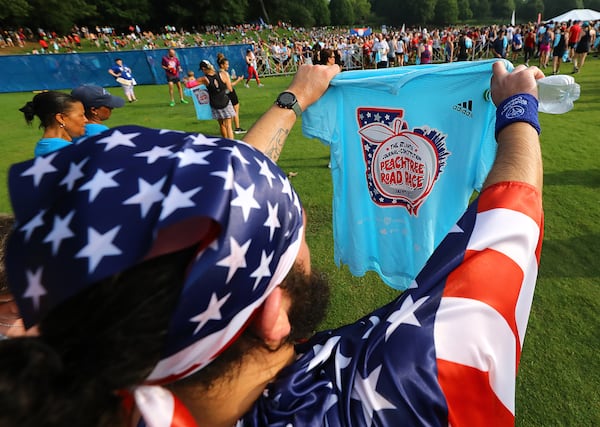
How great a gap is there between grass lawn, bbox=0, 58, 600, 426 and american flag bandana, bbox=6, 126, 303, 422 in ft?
2.49

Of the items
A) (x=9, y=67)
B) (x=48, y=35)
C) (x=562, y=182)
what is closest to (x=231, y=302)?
(x=562, y=182)

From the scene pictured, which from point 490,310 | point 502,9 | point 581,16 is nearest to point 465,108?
point 490,310

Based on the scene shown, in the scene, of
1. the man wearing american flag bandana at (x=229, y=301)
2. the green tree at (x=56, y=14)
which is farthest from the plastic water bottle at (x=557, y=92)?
the green tree at (x=56, y=14)

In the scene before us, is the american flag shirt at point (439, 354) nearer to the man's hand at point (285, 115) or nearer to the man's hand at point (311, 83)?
the man's hand at point (285, 115)

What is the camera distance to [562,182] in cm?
465

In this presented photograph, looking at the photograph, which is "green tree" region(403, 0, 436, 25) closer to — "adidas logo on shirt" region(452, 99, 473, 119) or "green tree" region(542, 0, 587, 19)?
"green tree" region(542, 0, 587, 19)

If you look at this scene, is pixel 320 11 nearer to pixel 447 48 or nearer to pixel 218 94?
pixel 447 48

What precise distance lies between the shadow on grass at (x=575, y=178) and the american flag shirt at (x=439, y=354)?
457 cm

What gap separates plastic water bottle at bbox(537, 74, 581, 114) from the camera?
1.50 metres

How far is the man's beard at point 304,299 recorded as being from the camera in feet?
2.77

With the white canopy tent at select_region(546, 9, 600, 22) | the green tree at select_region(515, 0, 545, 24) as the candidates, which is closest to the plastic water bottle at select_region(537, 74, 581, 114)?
the white canopy tent at select_region(546, 9, 600, 22)

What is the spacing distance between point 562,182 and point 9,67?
74.9 feet

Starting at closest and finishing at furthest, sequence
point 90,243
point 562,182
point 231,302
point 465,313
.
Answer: point 90,243, point 231,302, point 465,313, point 562,182

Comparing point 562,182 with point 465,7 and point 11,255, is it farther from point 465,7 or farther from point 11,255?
point 465,7
